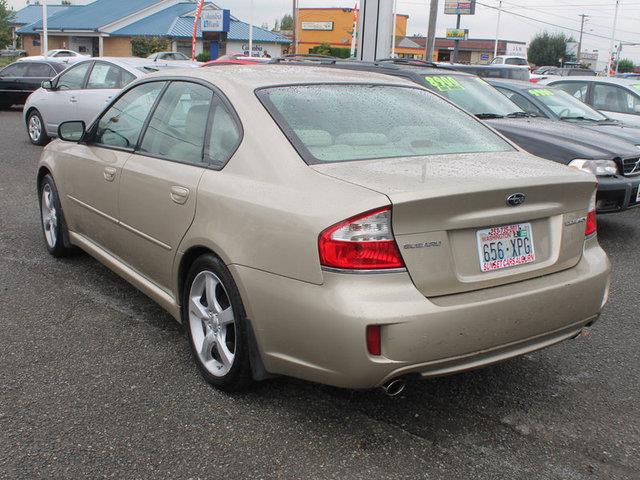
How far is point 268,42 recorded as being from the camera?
57.1m

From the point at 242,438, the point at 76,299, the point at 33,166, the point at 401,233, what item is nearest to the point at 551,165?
the point at 401,233

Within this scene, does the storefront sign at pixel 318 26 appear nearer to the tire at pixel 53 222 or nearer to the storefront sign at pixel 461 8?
the storefront sign at pixel 461 8

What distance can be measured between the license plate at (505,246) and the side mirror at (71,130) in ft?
10.6

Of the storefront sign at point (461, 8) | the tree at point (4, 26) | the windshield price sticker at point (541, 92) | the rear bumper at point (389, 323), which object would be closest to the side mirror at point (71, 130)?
the rear bumper at point (389, 323)

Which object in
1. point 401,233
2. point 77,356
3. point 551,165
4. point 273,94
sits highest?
point 273,94

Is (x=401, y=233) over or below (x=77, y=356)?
over

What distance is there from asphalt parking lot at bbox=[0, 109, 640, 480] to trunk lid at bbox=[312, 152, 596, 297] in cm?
71

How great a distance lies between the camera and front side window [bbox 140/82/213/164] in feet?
12.0

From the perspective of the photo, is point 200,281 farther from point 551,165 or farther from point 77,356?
point 551,165

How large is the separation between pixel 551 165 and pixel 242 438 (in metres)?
1.93

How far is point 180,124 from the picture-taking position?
152 inches

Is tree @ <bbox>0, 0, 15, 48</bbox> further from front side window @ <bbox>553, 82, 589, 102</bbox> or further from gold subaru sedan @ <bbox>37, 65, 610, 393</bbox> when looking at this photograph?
gold subaru sedan @ <bbox>37, 65, 610, 393</bbox>

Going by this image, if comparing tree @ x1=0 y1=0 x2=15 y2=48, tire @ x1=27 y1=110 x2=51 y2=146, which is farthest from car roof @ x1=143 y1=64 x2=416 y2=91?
tree @ x1=0 y1=0 x2=15 y2=48

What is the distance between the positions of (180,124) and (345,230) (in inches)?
61.6
